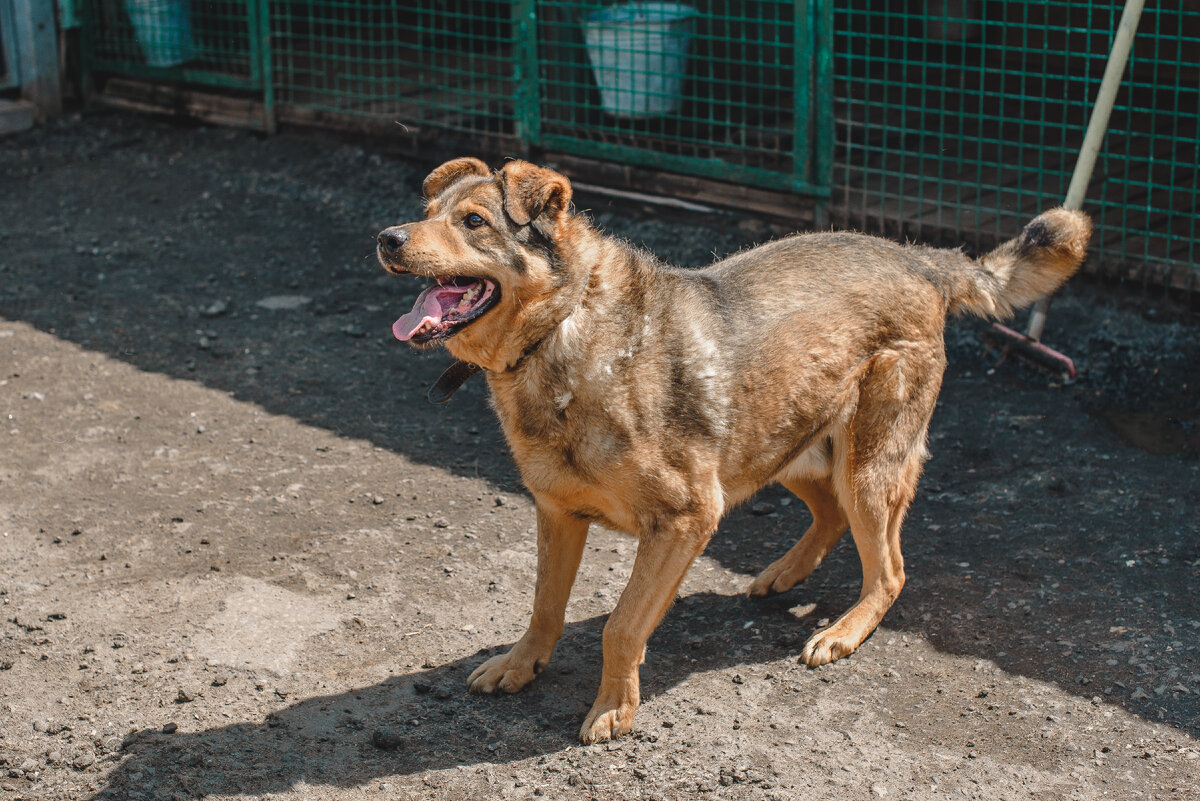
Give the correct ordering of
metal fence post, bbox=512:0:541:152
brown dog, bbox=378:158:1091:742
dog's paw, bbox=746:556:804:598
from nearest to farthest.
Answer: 1. brown dog, bbox=378:158:1091:742
2. dog's paw, bbox=746:556:804:598
3. metal fence post, bbox=512:0:541:152

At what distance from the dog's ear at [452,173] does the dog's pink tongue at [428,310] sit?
48cm

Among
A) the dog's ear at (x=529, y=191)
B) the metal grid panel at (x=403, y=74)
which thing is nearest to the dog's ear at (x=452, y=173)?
the dog's ear at (x=529, y=191)

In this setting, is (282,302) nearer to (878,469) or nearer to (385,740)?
(385,740)

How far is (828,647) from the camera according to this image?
14.0ft

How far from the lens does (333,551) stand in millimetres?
4969

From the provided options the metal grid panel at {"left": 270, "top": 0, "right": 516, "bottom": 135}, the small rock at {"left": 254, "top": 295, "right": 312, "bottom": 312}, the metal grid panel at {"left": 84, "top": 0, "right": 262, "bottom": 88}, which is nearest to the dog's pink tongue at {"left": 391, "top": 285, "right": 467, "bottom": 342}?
the small rock at {"left": 254, "top": 295, "right": 312, "bottom": 312}

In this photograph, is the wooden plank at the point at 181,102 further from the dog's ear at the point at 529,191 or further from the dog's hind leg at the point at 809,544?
the dog's ear at the point at 529,191

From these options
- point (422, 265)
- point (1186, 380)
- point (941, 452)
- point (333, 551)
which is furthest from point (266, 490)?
point (1186, 380)

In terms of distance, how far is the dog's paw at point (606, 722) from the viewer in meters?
3.83

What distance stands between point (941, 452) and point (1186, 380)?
1.48 metres

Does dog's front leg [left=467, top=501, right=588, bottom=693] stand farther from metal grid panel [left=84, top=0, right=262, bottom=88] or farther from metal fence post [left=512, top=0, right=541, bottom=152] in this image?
metal grid panel [left=84, top=0, right=262, bottom=88]

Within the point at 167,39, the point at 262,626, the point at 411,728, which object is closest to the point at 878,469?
the point at 411,728

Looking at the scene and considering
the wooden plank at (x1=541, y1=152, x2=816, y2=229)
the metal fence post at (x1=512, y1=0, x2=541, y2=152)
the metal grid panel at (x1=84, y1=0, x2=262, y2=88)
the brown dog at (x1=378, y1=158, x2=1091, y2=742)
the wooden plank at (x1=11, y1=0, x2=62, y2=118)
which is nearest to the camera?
the brown dog at (x1=378, y1=158, x2=1091, y2=742)

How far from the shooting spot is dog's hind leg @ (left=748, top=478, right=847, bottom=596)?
4.69 metres
